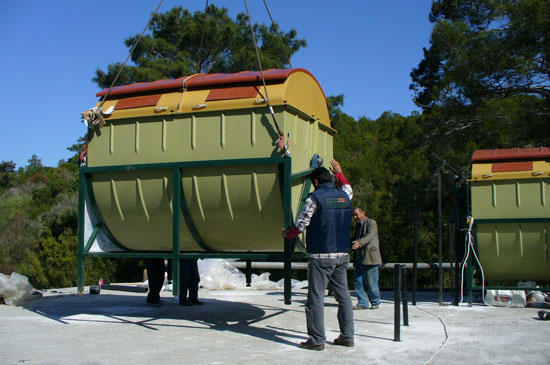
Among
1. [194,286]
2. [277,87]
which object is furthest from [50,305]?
[277,87]

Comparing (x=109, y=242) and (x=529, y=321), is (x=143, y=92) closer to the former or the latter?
(x=109, y=242)

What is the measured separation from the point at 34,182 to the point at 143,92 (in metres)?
46.6

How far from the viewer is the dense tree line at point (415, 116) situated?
14016 mm

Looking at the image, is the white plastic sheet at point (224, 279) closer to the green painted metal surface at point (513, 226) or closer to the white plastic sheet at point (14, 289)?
the white plastic sheet at point (14, 289)

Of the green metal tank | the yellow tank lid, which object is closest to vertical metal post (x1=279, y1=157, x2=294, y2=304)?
the yellow tank lid

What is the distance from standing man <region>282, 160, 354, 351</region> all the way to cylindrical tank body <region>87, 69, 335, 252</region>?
2.00ft

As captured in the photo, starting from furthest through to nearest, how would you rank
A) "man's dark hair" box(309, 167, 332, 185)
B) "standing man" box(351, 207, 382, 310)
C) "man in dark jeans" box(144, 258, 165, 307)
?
"standing man" box(351, 207, 382, 310) < "man in dark jeans" box(144, 258, 165, 307) < "man's dark hair" box(309, 167, 332, 185)

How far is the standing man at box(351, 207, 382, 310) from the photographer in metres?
8.81

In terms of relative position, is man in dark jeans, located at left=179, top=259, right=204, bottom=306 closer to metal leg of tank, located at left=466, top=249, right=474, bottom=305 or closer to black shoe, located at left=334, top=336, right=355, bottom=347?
black shoe, located at left=334, top=336, right=355, bottom=347

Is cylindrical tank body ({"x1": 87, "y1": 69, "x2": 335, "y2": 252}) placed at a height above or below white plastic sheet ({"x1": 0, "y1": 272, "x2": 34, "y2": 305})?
above

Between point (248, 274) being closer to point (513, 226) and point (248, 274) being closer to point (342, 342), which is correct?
point (342, 342)

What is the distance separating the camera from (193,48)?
25453 mm

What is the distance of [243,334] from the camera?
21.2 feet

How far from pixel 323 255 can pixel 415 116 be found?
21.5 metres
